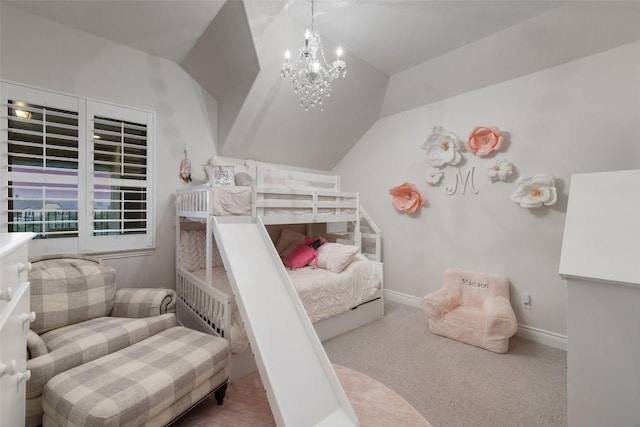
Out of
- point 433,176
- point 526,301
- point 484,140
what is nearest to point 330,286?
point 433,176

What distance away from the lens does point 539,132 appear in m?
2.64

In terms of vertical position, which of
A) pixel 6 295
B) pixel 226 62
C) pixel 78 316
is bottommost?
pixel 78 316

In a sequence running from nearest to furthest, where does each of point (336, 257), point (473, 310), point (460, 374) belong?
point (460, 374) → point (473, 310) → point (336, 257)

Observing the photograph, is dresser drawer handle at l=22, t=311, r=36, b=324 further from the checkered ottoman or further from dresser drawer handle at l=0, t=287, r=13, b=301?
the checkered ottoman

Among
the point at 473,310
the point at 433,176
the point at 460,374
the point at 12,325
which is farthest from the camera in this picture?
the point at 433,176

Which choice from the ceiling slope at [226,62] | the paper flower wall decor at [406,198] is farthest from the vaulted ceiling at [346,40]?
the paper flower wall decor at [406,198]

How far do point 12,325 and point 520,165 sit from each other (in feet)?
12.3

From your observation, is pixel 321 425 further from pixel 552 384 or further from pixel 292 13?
pixel 292 13

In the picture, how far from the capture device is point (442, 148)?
323 cm

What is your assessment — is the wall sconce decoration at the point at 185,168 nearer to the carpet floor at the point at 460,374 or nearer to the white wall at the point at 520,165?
the carpet floor at the point at 460,374

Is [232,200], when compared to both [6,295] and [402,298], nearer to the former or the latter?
[6,295]

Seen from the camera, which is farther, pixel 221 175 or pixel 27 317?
pixel 221 175

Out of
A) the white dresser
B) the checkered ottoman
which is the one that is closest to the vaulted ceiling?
the white dresser

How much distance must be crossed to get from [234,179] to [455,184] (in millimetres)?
2570
